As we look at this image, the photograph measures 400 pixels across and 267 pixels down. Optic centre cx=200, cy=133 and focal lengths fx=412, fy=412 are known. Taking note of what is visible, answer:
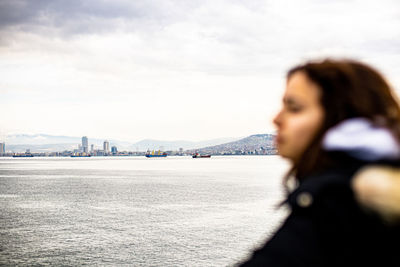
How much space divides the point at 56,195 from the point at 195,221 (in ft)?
104

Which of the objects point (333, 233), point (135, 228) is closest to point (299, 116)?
point (333, 233)

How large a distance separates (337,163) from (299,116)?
171 mm

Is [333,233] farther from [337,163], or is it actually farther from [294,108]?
[294,108]

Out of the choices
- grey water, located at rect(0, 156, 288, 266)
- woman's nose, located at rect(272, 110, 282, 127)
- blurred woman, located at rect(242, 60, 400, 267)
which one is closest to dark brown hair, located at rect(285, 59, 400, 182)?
blurred woman, located at rect(242, 60, 400, 267)

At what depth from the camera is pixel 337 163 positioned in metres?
1.04

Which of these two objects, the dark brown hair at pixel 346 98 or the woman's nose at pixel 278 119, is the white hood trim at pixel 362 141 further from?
the woman's nose at pixel 278 119

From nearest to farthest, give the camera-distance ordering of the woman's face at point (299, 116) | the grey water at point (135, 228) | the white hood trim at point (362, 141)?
the white hood trim at point (362, 141), the woman's face at point (299, 116), the grey water at point (135, 228)

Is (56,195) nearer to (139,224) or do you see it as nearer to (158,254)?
(139,224)

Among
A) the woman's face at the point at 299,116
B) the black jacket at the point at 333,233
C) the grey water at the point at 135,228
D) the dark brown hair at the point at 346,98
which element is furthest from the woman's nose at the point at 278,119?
the grey water at the point at 135,228

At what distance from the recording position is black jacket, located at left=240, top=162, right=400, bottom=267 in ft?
3.11

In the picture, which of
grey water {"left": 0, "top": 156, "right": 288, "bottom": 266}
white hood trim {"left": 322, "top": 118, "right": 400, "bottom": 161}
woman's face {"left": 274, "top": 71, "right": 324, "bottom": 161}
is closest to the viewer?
white hood trim {"left": 322, "top": 118, "right": 400, "bottom": 161}

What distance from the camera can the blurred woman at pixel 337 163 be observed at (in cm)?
95

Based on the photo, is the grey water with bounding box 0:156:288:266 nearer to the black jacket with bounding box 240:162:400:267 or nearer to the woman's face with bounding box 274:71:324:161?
the woman's face with bounding box 274:71:324:161

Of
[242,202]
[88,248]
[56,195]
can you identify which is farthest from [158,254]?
[56,195]
